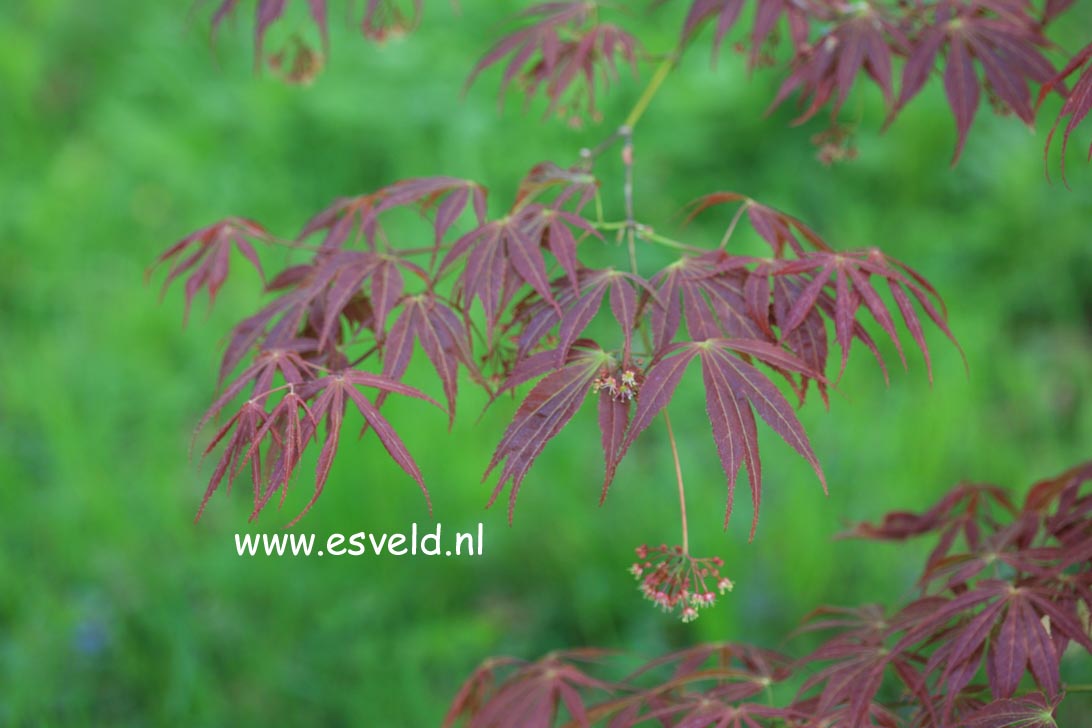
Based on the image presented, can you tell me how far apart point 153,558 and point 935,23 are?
6.02 feet

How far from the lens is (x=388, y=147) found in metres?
3.55

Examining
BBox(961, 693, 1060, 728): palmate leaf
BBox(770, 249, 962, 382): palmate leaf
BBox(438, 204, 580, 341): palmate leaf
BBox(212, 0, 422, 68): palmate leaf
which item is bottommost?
BBox(961, 693, 1060, 728): palmate leaf

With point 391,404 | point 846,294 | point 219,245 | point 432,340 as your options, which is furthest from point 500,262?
point 391,404

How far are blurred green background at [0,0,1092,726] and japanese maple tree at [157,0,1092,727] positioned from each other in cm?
49

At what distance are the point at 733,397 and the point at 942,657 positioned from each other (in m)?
0.35

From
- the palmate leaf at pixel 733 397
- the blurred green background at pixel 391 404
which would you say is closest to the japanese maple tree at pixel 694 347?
the palmate leaf at pixel 733 397

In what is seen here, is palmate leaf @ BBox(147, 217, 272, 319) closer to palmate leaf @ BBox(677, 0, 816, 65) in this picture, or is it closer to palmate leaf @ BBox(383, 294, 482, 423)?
palmate leaf @ BBox(383, 294, 482, 423)

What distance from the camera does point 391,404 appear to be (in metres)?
2.62

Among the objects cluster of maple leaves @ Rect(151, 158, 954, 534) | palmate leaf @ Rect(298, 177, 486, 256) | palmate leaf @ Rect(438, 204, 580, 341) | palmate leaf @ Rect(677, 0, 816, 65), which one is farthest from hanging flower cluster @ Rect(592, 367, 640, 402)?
palmate leaf @ Rect(677, 0, 816, 65)

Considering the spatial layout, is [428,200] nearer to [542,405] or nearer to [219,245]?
[219,245]

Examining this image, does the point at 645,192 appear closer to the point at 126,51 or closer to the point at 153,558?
the point at 153,558

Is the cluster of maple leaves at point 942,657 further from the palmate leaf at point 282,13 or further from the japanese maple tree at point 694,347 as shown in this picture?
the palmate leaf at point 282,13

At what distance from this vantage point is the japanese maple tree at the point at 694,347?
2.85 ft

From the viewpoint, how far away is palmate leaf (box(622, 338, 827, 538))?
828mm
